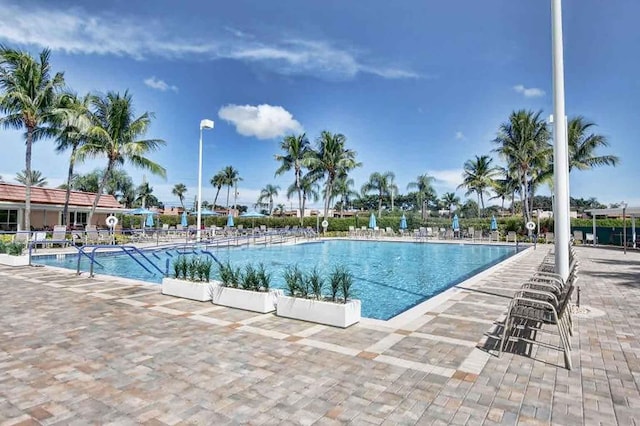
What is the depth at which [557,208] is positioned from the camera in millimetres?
5891

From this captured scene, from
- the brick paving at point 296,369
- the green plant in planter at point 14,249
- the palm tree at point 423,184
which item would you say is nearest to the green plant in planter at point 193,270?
the brick paving at point 296,369

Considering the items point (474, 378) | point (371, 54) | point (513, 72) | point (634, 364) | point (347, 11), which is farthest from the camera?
point (371, 54)

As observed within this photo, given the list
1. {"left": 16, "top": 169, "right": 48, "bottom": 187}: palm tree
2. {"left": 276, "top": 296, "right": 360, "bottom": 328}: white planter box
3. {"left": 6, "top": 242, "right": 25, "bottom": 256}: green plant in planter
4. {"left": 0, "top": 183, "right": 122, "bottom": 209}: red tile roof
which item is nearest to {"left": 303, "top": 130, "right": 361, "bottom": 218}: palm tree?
{"left": 0, "top": 183, "right": 122, "bottom": 209}: red tile roof

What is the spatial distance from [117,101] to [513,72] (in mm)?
20446

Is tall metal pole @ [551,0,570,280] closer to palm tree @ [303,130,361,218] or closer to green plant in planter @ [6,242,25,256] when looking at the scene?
green plant in planter @ [6,242,25,256]

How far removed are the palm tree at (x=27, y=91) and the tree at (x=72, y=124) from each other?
Result: 2.57ft

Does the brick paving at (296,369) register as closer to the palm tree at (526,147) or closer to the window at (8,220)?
the window at (8,220)

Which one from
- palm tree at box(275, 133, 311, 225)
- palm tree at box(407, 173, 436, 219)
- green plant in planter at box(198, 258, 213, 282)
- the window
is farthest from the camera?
palm tree at box(407, 173, 436, 219)

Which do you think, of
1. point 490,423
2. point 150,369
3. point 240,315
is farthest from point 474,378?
point 240,315

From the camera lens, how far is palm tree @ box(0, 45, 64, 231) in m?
17.1

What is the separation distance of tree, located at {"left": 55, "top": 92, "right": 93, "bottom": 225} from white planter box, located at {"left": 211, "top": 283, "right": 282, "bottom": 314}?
56.4ft

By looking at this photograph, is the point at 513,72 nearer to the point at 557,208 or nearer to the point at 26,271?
the point at 557,208

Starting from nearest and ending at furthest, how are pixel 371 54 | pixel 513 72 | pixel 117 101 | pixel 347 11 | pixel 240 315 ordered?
pixel 240 315
pixel 347 11
pixel 513 72
pixel 371 54
pixel 117 101

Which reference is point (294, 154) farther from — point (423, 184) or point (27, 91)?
point (423, 184)
